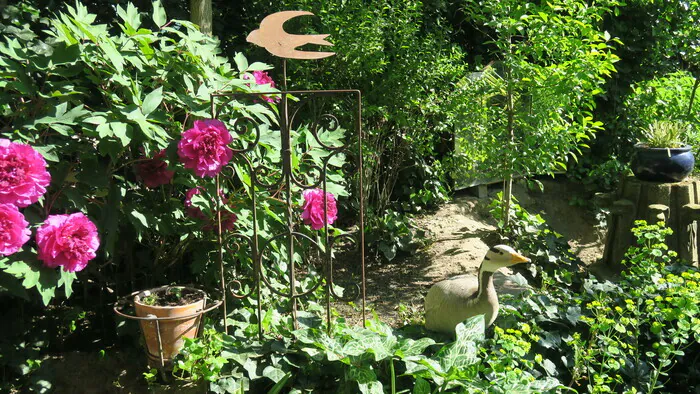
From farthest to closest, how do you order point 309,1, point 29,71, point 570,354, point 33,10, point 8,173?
point 309,1, point 33,10, point 570,354, point 29,71, point 8,173

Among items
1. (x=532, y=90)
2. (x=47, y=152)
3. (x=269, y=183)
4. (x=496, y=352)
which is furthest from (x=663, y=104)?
(x=47, y=152)

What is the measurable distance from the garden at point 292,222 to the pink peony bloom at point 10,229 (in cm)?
1

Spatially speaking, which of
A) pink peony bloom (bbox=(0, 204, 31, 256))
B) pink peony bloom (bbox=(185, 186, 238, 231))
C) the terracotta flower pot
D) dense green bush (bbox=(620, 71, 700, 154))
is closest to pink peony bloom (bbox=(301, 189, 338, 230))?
pink peony bloom (bbox=(185, 186, 238, 231))

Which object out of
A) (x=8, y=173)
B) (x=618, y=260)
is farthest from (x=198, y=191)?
(x=618, y=260)


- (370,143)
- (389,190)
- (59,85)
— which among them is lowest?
(389,190)

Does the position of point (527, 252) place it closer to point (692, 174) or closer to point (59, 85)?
point (692, 174)

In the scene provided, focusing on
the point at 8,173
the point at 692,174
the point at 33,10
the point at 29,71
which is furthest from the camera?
the point at 692,174

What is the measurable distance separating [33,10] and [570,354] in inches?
127

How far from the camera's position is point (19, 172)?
246cm

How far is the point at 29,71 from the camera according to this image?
2.81 m

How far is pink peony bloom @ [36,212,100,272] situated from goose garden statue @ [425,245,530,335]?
1.63 m

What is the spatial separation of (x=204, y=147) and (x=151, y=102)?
27cm

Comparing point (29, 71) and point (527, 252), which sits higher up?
point (29, 71)

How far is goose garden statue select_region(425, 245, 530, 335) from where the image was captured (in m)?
3.25
